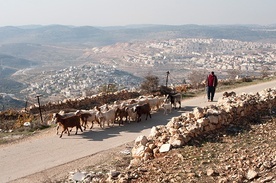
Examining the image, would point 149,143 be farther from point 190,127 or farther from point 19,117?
point 19,117

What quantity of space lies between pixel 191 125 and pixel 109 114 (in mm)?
5445

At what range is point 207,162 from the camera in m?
9.36

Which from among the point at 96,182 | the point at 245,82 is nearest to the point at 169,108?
the point at 96,182

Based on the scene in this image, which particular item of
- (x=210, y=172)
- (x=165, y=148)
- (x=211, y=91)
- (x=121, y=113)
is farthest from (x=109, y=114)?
(x=210, y=172)

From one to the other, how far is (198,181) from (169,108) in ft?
33.5

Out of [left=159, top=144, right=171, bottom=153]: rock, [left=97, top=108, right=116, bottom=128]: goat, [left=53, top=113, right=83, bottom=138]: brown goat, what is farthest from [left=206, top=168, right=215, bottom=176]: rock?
[left=97, top=108, right=116, bottom=128]: goat

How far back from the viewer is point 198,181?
8258mm

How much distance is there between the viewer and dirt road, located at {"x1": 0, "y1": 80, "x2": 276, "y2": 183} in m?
11.7

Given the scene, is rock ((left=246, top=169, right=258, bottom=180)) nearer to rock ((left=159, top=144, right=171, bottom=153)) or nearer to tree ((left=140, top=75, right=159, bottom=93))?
rock ((left=159, top=144, right=171, bottom=153))

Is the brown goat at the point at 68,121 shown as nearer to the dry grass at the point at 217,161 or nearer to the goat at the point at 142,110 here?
the goat at the point at 142,110

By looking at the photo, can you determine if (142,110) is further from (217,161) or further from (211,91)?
(217,161)

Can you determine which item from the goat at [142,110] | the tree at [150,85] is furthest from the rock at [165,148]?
the tree at [150,85]

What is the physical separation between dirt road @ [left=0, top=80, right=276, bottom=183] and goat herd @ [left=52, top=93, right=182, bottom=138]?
0.42 meters

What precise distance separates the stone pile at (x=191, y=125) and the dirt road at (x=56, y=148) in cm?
214
